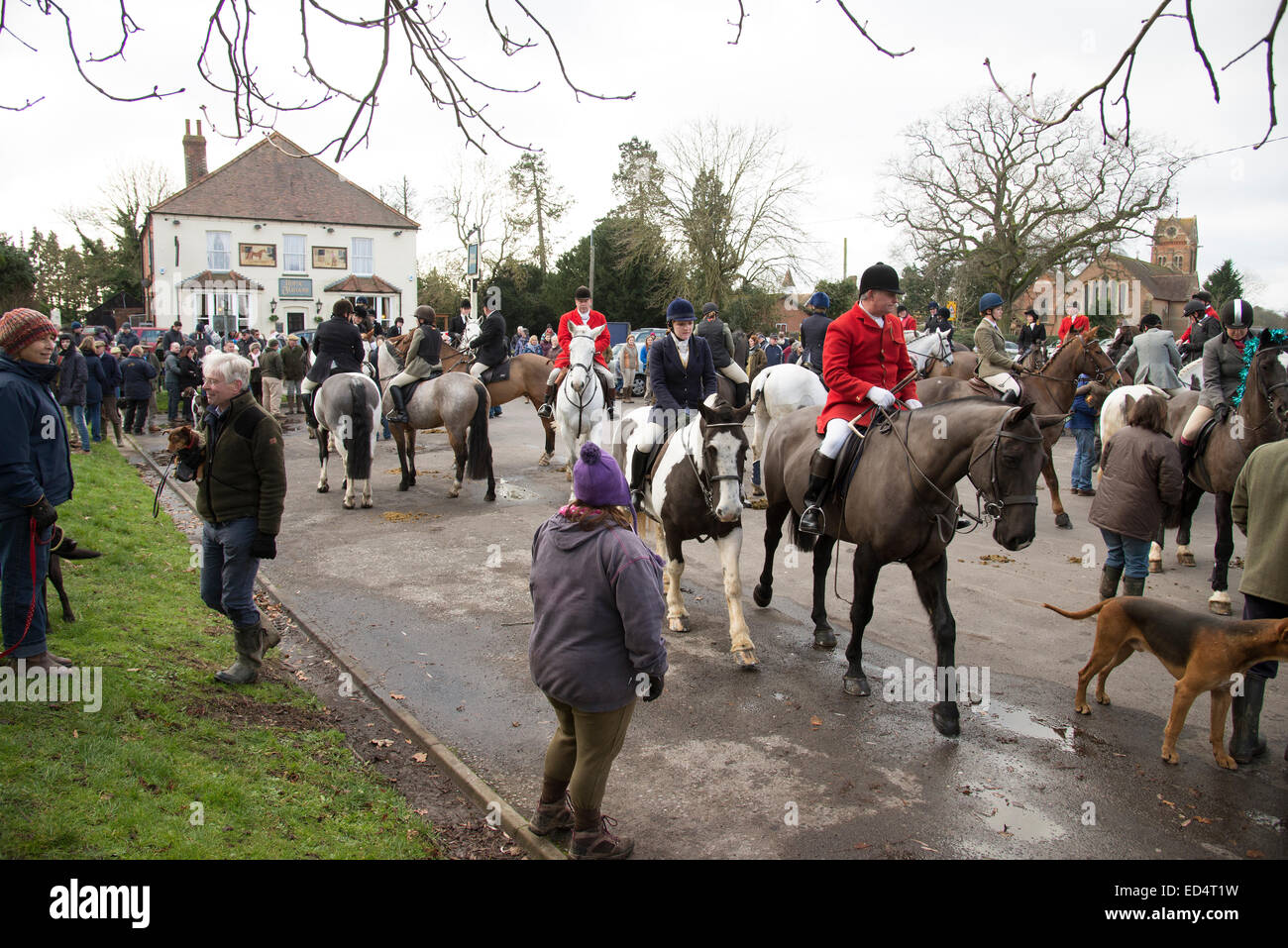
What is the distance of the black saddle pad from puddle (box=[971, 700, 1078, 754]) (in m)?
11.6

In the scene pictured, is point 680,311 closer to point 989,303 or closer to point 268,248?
point 989,303

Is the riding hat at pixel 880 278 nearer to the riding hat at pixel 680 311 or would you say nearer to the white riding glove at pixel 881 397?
the white riding glove at pixel 881 397

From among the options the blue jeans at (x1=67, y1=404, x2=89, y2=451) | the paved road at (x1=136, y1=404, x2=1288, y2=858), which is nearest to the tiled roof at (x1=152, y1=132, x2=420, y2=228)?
the blue jeans at (x1=67, y1=404, x2=89, y2=451)

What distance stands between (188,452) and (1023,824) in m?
5.56

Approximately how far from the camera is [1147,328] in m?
12.9

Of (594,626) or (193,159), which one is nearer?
(594,626)

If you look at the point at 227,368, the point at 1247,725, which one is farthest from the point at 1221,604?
the point at 227,368

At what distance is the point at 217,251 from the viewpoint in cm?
4506

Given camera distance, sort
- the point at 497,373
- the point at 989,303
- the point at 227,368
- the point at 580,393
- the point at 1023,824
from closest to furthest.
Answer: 1. the point at 1023,824
2. the point at 227,368
3. the point at 580,393
4. the point at 989,303
5. the point at 497,373

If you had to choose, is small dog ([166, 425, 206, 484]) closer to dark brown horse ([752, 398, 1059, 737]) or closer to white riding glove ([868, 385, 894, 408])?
dark brown horse ([752, 398, 1059, 737])

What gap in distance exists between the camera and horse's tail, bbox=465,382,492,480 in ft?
40.9

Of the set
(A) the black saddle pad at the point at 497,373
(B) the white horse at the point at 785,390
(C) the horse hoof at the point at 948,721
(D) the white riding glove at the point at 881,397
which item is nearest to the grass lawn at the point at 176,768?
(C) the horse hoof at the point at 948,721
